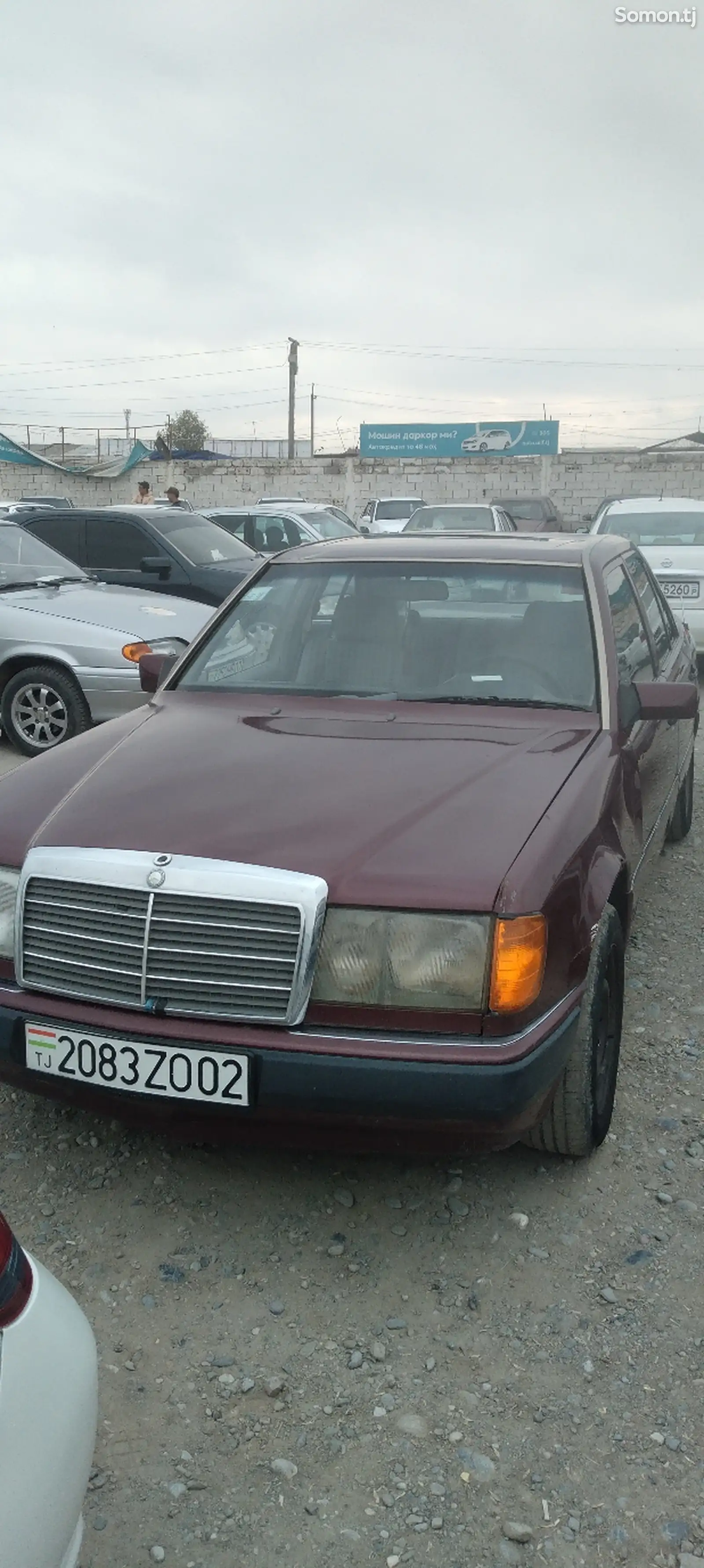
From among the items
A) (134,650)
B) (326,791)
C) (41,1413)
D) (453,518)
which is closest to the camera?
(41,1413)

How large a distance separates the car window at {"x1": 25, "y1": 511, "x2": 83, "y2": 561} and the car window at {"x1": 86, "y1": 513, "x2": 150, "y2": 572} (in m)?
0.11

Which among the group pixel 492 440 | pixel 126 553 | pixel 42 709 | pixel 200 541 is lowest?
pixel 42 709

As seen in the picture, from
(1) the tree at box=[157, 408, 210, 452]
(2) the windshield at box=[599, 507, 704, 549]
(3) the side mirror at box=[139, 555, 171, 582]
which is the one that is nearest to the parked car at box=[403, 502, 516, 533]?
(2) the windshield at box=[599, 507, 704, 549]

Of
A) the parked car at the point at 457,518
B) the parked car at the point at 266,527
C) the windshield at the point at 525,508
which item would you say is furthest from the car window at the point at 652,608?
the windshield at the point at 525,508

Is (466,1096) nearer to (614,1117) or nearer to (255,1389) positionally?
(255,1389)

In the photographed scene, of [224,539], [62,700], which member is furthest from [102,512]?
[62,700]

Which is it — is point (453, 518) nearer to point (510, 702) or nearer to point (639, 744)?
point (639, 744)

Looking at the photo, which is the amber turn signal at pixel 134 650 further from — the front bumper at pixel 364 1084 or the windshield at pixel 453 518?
the windshield at pixel 453 518

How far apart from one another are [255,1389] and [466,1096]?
26.9 inches

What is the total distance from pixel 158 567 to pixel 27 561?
1.51 metres

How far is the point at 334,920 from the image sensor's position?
251 centimetres

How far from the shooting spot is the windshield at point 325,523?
14797mm

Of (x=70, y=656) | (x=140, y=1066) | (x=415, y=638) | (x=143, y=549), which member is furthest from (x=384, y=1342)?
(x=143, y=549)

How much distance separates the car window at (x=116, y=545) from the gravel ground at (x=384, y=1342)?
303 inches
